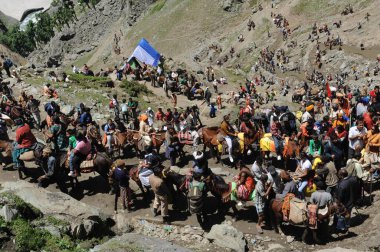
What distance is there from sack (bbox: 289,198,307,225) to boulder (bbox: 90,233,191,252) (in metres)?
2.99

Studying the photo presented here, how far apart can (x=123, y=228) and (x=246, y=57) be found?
173ft

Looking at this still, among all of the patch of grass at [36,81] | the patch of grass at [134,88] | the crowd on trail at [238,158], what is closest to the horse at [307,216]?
the crowd on trail at [238,158]

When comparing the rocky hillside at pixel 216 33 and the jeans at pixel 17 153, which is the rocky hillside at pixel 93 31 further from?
the jeans at pixel 17 153

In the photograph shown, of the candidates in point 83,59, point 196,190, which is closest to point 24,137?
point 196,190

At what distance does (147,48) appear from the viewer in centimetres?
3456

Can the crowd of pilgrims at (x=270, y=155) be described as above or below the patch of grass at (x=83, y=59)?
below

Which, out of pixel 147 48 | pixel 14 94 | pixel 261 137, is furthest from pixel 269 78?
pixel 261 137

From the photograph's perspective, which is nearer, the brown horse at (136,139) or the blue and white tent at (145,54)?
the brown horse at (136,139)

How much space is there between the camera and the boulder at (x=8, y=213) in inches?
430

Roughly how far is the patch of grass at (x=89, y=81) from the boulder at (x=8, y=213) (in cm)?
2037

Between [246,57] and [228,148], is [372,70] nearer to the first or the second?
[246,57]

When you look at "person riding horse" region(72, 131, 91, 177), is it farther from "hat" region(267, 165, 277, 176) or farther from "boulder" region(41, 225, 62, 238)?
"hat" region(267, 165, 277, 176)

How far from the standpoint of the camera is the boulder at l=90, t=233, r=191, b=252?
10133 millimetres

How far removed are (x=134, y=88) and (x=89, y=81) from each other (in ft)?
12.9
